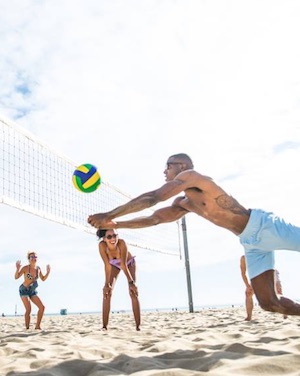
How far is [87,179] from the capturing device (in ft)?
17.9

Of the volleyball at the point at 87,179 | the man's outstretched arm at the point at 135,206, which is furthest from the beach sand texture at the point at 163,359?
the volleyball at the point at 87,179

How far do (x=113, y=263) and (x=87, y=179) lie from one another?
1.17 m

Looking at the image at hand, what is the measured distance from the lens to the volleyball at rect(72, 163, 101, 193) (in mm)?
5410

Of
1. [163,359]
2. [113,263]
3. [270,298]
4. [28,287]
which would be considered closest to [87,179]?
[113,263]

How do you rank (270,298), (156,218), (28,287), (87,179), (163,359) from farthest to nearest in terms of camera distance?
1. (28,287)
2. (87,179)
3. (156,218)
4. (270,298)
5. (163,359)

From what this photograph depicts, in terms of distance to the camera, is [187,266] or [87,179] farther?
[187,266]

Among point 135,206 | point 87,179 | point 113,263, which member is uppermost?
point 87,179

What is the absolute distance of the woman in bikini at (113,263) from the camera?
17.5ft

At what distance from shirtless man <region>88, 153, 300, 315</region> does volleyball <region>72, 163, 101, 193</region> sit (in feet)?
6.81

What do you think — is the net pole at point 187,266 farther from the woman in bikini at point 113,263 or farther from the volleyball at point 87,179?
the volleyball at point 87,179

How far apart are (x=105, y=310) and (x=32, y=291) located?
211cm

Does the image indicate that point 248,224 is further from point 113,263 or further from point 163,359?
point 113,263

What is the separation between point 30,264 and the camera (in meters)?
7.11

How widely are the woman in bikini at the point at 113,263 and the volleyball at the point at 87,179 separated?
2.07ft
